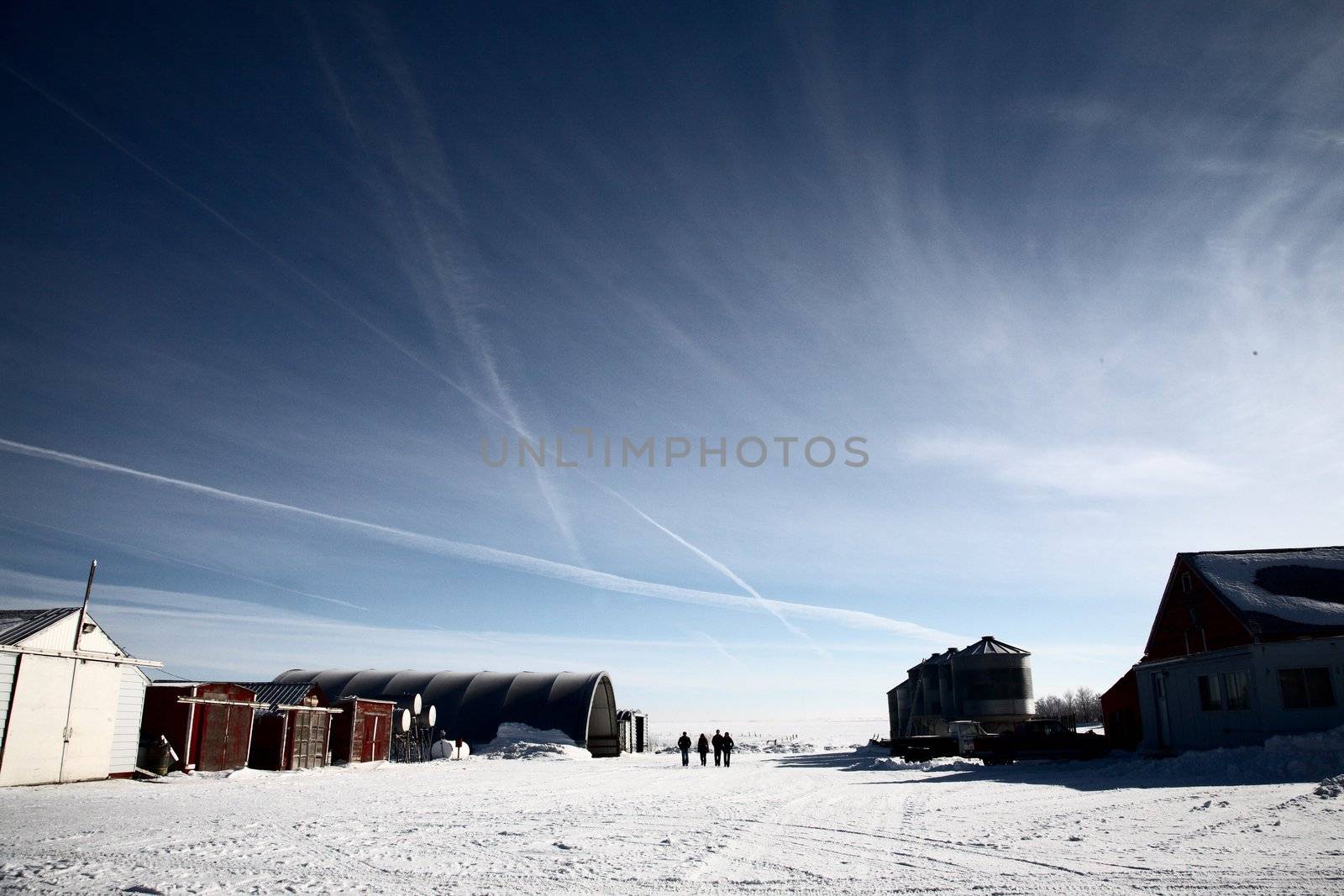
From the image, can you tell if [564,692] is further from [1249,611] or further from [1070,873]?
[1070,873]

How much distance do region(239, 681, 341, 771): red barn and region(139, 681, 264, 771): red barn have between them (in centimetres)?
107

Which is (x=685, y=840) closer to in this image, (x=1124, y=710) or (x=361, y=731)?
(x=361, y=731)

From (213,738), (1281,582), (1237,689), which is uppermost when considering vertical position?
(1281,582)

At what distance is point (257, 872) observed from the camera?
Answer: 10.5 metres

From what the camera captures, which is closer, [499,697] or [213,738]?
[213,738]

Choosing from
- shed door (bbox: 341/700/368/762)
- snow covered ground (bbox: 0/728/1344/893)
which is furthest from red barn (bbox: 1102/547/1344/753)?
shed door (bbox: 341/700/368/762)

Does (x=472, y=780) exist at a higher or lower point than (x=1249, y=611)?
lower

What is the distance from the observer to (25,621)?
1038 inches

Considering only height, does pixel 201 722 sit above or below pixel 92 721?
below

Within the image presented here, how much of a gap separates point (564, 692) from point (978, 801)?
44500 millimetres

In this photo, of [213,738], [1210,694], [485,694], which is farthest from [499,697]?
[1210,694]

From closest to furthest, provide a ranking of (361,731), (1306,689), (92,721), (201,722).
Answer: (92,721)
(1306,689)
(201,722)
(361,731)

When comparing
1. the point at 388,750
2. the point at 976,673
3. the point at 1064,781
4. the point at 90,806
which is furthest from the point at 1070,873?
the point at 976,673

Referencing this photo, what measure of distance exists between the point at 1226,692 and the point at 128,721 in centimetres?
3961
